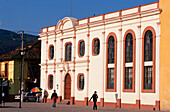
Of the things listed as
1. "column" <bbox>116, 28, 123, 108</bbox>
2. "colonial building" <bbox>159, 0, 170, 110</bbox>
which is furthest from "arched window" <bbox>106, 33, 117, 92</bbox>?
"colonial building" <bbox>159, 0, 170, 110</bbox>

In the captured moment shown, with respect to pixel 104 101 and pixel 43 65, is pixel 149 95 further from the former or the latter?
pixel 43 65

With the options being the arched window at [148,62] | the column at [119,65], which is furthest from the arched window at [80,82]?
the arched window at [148,62]

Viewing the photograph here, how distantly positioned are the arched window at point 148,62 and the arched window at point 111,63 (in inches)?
167

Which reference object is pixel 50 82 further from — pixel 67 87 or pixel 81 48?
pixel 81 48

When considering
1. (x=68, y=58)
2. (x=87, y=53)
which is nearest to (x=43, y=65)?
(x=68, y=58)

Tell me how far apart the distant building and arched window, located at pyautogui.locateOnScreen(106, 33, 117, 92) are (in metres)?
22.2

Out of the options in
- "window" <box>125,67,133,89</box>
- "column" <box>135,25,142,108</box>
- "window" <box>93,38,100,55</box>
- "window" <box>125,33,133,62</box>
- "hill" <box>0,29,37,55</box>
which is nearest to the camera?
"column" <box>135,25,142,108</box>

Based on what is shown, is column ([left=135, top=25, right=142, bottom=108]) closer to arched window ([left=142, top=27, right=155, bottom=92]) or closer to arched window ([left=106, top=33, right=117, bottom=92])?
arched window ([left=142, top=27, right=155, bottom=92])

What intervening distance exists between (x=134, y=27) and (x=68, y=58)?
11.9 meters

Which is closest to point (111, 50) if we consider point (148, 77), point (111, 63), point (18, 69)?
point (111, 63)

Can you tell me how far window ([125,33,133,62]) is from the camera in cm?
3866

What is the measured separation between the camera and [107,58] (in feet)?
136

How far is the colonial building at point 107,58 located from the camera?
36.5 metres

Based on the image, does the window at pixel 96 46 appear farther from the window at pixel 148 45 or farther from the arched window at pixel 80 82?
the window at pixel 148 45
